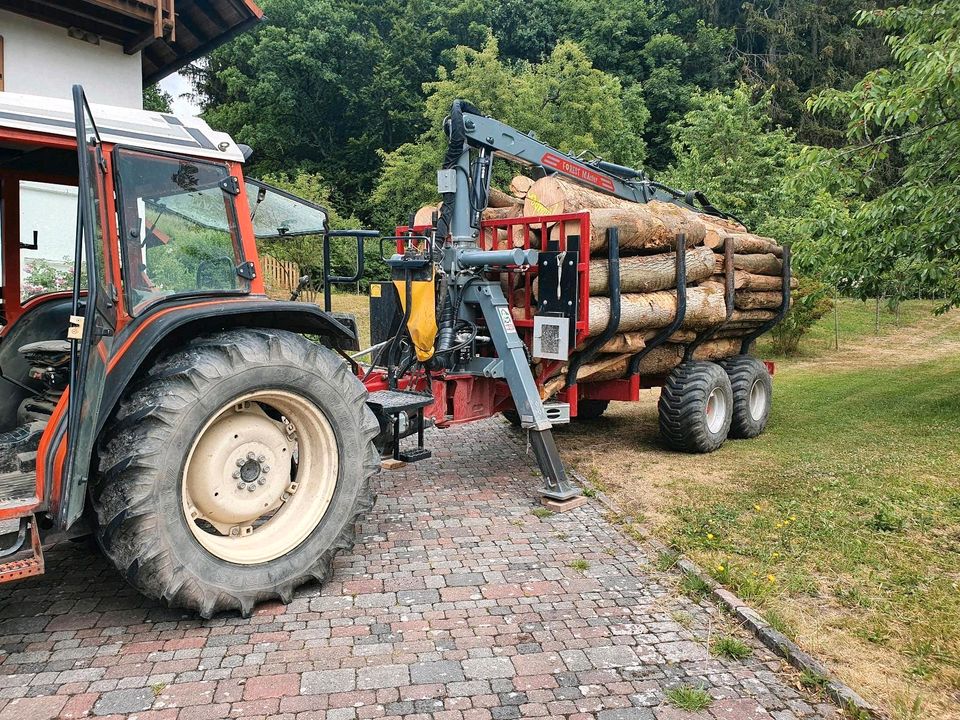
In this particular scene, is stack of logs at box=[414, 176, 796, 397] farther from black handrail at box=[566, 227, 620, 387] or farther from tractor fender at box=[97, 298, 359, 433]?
tractor fender at box=[97, 298, 359, 433]

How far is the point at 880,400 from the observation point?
10.9 meters

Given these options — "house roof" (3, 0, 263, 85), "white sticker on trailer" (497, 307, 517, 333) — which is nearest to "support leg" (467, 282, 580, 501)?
"white sticker on trailer" (497, 307, 517, 333)

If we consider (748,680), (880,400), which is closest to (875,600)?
(748,680)

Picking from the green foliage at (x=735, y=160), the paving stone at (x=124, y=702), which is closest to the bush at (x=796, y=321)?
the green foliage at (x=735, y=160)

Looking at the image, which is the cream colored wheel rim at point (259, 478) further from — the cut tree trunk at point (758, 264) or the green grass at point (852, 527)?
the cut tree trunk at point (758, 264)

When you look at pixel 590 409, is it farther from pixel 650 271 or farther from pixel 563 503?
pixel 563 503

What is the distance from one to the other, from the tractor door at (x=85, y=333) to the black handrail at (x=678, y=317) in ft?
17.2

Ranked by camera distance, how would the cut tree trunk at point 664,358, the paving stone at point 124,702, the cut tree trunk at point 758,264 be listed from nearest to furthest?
1. the paving stone at point 124,702
2. the cut tree trunk at point 664,358
3. the cut tree trunk at point 758,264

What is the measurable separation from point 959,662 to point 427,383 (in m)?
4.29

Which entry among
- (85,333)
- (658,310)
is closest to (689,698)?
(85,333)

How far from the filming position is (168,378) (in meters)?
3.62

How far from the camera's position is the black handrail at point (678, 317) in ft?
24.7

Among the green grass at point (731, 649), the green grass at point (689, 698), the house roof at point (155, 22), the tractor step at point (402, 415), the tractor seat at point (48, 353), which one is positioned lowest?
the green grass at point (689, 698)

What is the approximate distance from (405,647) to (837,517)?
3.53 metres
